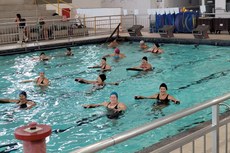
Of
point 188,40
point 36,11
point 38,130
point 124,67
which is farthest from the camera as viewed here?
point 36,11

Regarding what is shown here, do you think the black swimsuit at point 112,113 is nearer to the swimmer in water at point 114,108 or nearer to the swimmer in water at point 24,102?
the swimmer in water at point 114,108

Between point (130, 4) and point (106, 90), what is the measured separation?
18467mm

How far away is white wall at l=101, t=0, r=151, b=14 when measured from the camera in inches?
1113

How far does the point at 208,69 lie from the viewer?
1448 cm

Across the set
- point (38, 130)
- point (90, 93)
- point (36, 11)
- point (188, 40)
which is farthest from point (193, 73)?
point (36, 11)

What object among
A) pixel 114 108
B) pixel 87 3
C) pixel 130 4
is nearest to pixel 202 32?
pixel 130 4

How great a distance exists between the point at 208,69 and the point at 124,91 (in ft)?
14.1

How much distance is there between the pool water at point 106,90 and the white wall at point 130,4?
8.39 m

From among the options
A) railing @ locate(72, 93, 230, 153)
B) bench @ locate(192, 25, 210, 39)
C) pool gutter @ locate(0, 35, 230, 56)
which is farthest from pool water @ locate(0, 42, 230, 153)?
railing @ locate(72, 93, 230, 153)

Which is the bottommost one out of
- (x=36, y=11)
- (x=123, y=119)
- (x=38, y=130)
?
(x=123, y=119)

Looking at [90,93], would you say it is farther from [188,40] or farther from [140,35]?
[140,35]

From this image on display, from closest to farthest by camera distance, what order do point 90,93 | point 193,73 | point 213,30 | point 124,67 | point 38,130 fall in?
point 38,130, point 90,93, point 193,73, point 124,67, point 213,30

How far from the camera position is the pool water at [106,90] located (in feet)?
26.2

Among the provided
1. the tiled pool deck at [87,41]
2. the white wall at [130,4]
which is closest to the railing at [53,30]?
the tiled pool deck at [87,41]
